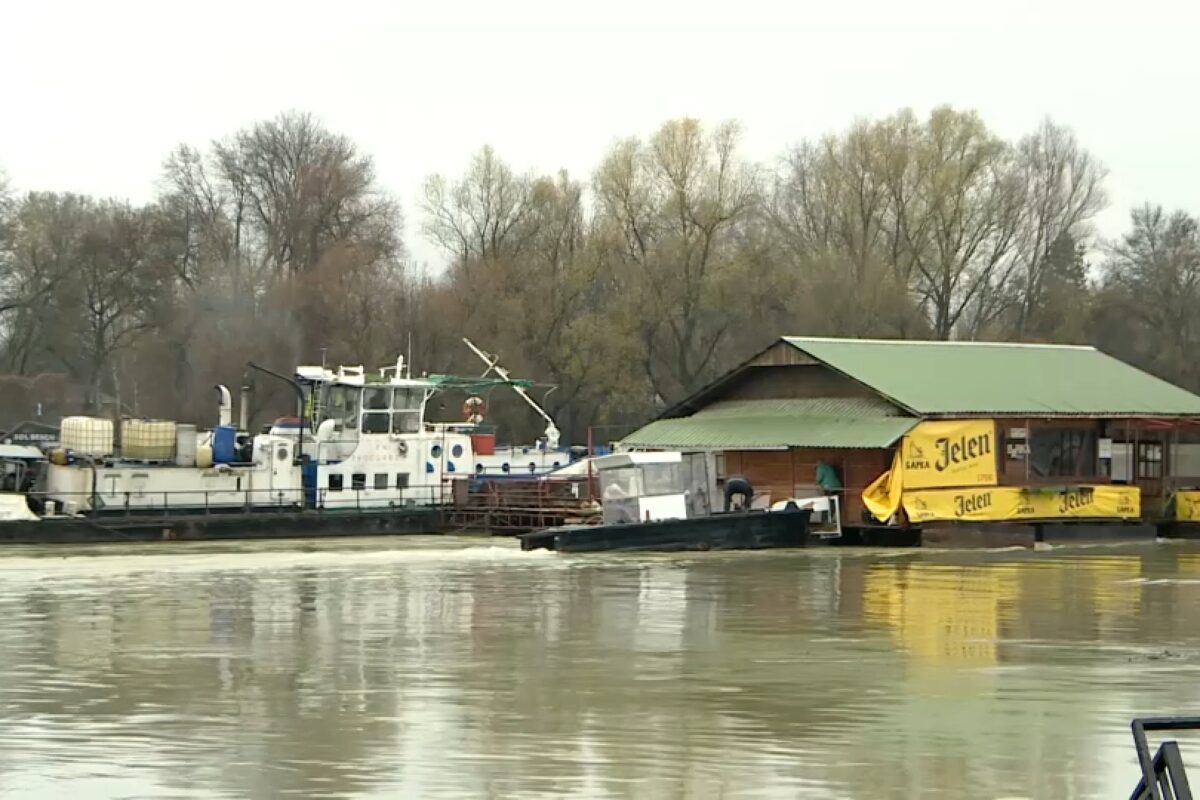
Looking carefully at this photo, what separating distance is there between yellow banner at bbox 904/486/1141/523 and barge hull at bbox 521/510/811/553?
328 cm

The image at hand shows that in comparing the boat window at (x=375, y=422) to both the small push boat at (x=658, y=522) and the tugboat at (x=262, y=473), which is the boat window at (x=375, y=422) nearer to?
the tugboat at (x=262, y=473)

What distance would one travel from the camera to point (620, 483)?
33.2 meters

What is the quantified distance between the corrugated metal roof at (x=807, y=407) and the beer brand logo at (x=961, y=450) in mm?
1212

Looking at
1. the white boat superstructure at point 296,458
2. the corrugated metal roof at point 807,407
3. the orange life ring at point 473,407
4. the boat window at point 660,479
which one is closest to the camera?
the boat window at point 660,479

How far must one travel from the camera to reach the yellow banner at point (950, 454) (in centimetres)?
3478

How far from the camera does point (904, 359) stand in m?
38.8

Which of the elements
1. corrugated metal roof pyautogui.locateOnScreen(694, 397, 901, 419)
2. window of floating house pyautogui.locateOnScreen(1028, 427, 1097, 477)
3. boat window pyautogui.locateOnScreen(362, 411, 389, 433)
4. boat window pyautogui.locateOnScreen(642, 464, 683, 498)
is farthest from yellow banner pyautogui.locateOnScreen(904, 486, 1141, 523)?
boat window pyautogui.locateOnScreen(362, 411, 389, 433)

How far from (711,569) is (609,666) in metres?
12.4

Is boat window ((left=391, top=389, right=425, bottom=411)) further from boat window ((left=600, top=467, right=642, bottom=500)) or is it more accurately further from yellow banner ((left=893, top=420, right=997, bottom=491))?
yellow banner ((left=893, top=420, right=997, bottom=491))

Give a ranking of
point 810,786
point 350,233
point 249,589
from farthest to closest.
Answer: point 350,233 < point 249,589 < point 810,786

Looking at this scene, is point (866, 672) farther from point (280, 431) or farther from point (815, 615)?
point (280, 431)

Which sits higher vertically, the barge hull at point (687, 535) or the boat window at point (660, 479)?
the boat window at point (660, 479)

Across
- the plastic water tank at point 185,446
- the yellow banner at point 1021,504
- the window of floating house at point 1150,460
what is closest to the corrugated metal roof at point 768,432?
the yellow banner at point 1021,504

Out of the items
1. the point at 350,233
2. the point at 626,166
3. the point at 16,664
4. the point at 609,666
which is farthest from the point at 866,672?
the point at 350,233
